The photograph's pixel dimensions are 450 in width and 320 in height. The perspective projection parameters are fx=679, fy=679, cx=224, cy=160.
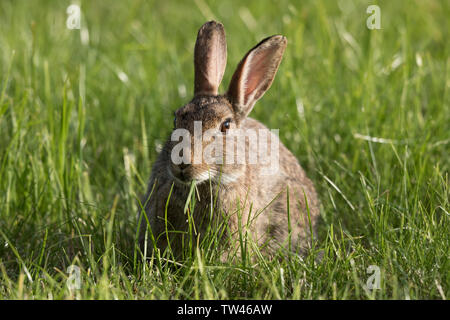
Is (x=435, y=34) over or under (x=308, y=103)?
over

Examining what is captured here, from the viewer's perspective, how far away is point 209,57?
4.43m

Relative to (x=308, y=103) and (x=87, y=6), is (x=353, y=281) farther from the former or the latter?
(x=87, y=6)

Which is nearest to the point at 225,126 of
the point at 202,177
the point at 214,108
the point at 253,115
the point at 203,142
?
the point at 214,108

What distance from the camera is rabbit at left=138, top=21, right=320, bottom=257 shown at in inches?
159

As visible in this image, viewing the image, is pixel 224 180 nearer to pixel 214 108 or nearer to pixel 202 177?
pixel 202 177

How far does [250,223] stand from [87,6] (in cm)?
550

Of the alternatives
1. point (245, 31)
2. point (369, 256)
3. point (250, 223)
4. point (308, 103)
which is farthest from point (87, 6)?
point (369, 256)

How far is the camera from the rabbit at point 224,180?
404cm

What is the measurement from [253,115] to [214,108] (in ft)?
5.34

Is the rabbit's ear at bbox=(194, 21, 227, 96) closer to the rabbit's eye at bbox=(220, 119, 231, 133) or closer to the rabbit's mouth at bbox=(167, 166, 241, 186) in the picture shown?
the rabbit's eye at bbox=(220, 119, 231, 133)

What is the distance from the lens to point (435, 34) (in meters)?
7.34

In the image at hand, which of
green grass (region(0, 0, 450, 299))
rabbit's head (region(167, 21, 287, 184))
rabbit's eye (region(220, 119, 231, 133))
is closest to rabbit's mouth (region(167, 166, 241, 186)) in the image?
rabbit's head (region(167, 21, 287, 184))

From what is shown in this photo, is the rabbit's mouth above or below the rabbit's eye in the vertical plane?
below
